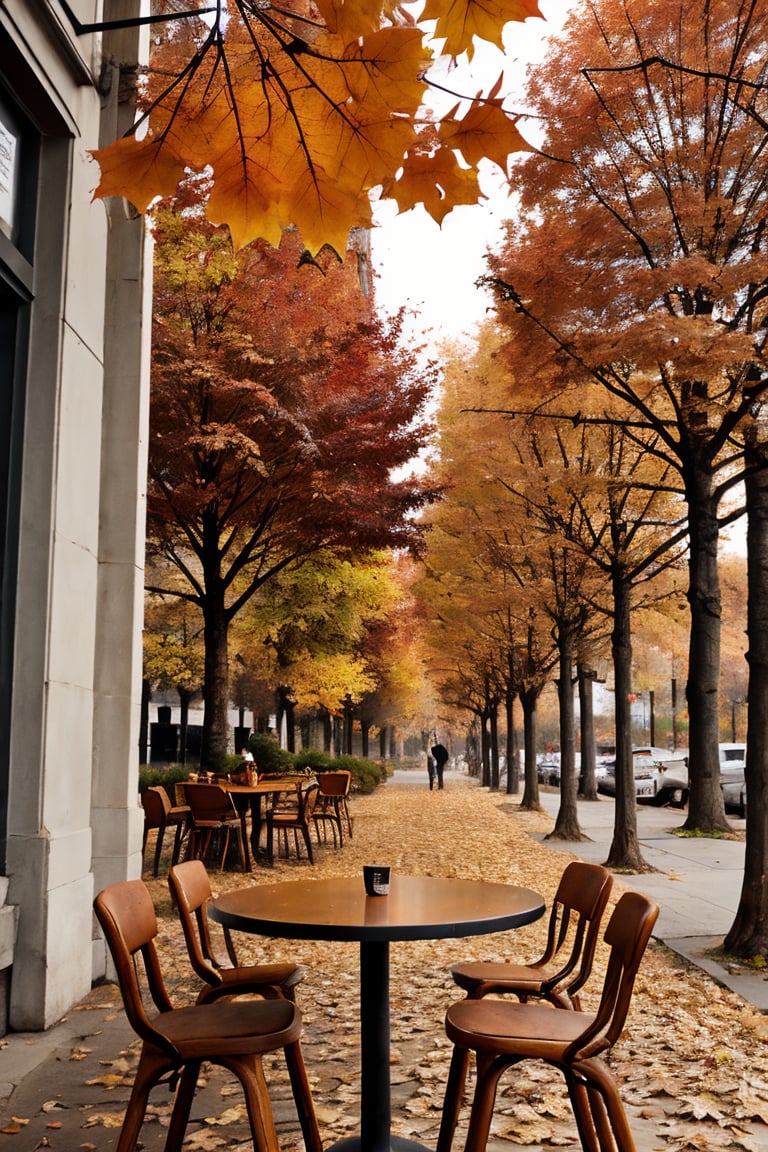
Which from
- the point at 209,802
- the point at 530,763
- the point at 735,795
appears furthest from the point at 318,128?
the point at 530,763

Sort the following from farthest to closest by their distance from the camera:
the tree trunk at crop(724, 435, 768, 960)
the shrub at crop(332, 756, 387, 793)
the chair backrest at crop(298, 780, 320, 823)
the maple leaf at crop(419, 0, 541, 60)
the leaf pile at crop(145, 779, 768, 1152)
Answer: the shrub at crop(332, 756, 387, 793), the chair backrest at crop(298, 780, 320, 823), the tree trunk at crop(724, 435, 768, 960), the leaf pile at crop(145, 779, 768, 1152), the maple leaf at crop(419, 0, 541, 60)

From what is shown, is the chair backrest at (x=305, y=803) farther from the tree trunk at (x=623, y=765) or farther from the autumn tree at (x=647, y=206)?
the autumn tree at (x=647, y=206)

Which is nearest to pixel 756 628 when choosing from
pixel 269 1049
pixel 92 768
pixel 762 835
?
pixel 762 835

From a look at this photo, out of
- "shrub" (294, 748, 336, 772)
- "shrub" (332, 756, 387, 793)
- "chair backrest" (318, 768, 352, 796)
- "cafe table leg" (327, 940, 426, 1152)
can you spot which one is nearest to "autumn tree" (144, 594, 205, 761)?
"shrub" (294, 748, 336, 772)

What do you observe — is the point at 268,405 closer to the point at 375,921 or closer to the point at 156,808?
the point at 156,808

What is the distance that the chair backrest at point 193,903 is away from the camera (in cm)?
382

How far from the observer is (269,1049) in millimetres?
3254

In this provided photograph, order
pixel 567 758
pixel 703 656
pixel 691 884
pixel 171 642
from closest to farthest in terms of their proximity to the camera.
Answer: pixel 691 884
pixel 703 656
pixel 567 758
pixel 171 642

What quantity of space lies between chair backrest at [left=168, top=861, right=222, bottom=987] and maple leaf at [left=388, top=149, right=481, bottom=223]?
8.70 feet

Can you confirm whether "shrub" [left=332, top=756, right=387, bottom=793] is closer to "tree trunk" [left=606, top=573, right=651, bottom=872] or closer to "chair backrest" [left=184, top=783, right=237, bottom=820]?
"tree trunk" [left=606, top=573, right=651, bottom=872]

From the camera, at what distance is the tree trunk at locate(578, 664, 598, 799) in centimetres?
2480

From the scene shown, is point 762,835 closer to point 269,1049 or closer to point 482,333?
point 269,1049

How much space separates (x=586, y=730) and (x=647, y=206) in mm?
17270

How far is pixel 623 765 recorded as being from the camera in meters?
13.4
